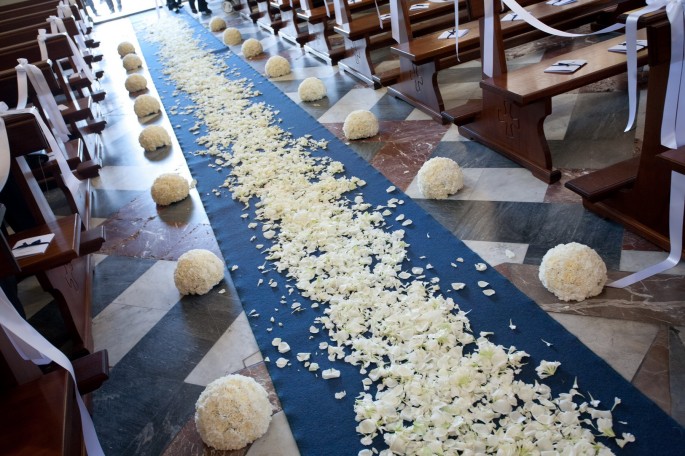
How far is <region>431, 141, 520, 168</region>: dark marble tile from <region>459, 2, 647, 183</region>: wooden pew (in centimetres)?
4

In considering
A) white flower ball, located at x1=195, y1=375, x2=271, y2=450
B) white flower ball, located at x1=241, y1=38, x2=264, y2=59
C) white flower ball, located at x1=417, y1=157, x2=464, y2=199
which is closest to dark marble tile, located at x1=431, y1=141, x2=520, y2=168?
white flower ball, located at x1=417, y1=157, x2=464, y2=199

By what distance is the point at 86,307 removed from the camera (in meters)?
2.67

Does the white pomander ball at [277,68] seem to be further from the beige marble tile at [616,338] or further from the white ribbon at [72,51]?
the beige marble tile at [616,338]

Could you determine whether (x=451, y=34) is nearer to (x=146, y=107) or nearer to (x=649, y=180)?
(x=649, y=180)

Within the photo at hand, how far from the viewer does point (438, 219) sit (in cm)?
279

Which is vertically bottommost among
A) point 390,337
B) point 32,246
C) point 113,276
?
point 113,276

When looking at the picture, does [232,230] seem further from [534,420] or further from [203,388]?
[534,420]

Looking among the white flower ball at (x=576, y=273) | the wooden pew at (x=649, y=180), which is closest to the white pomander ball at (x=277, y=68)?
the wooden pew at (x=649, y=180)

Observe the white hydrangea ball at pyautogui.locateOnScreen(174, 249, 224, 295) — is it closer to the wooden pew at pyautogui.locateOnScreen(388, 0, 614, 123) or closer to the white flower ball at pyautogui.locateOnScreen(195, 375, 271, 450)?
the white flower ball at pyautogui.locateOnScreen(195, 375, 271, 450)

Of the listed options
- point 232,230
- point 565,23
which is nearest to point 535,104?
point 232,230

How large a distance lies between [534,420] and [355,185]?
5.85 feet

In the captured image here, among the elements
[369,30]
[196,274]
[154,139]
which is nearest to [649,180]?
[196,274]

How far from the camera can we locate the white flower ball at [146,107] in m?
5.38

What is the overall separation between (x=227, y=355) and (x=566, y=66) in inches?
82.4
